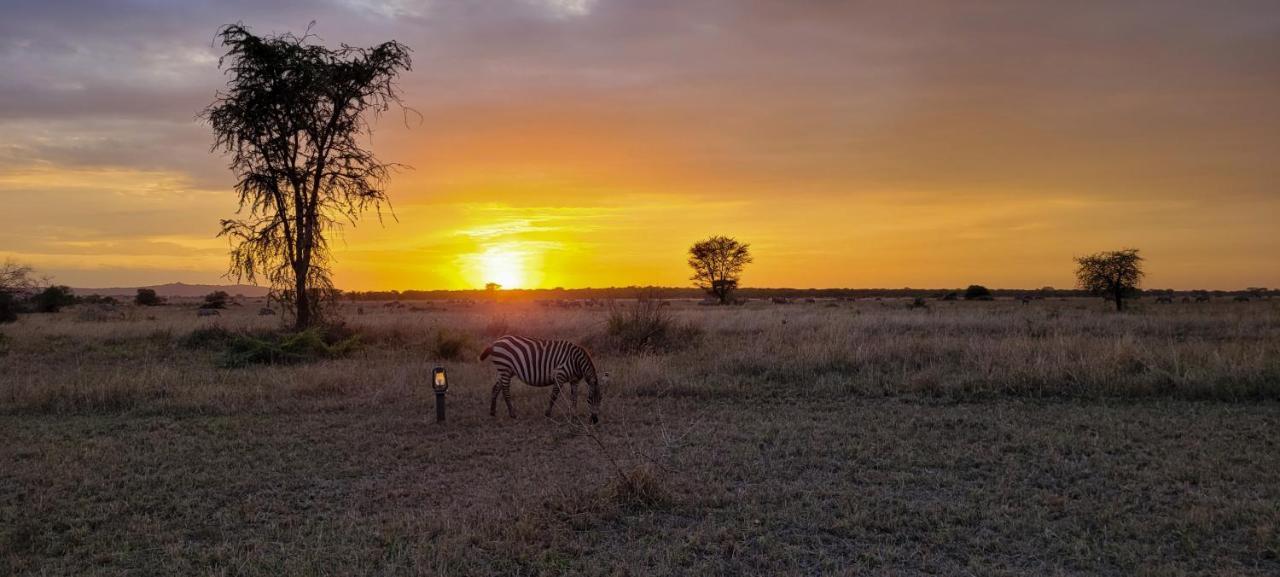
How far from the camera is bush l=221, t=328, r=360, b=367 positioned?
16.1 meters

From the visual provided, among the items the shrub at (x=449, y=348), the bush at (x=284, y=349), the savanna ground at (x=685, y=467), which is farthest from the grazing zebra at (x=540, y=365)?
the bush at (x=284, y=349)

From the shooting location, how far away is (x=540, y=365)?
1045 centimetres

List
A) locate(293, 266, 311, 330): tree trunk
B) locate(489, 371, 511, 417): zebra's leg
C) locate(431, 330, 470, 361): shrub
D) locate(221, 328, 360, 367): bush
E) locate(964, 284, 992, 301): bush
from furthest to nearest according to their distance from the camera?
locate(964, 284, 992, 301): bush < locate(293, 266, 311, 330): tree trunk < locate(431, 330, 470, 361): shrub < locate(221, 328, 360, 367): bush < locate(489, 371, 511, 417): zebra's leg

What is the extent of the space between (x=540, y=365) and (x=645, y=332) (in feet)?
24.5

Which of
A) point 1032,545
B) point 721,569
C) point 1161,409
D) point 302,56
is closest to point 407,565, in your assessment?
point 721,569

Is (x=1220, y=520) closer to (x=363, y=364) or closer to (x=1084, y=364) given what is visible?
(x=1084, y=364)

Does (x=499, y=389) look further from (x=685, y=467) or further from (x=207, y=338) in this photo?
(x=207, y=338)

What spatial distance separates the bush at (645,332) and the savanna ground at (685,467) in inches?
87.3

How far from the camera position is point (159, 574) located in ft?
16.7

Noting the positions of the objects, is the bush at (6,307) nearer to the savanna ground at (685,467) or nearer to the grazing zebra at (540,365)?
the savanna ground at (685,467)

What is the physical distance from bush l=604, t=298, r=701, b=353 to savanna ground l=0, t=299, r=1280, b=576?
87.3 inches

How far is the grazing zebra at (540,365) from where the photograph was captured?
1034cm

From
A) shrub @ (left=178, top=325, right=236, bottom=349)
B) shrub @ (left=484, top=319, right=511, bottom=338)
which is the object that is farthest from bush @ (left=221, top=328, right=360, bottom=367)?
shrub @ (left=484, top=319, right=511, bottom=338)

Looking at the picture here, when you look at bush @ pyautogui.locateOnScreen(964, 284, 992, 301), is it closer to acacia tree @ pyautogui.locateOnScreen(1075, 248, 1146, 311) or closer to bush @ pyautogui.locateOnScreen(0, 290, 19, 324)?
acacia tree @ pyautogui.locateOnScreen(1075, 248, 1146, 311)
